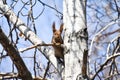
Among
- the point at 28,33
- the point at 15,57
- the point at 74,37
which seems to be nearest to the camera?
the point at 15,57

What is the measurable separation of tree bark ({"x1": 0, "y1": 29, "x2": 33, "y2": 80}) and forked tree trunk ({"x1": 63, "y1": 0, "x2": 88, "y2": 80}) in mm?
193

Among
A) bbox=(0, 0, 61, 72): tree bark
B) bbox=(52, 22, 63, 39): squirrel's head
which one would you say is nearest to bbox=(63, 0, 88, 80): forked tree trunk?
bbox=(52, 22, 63, 39): squirrel's head

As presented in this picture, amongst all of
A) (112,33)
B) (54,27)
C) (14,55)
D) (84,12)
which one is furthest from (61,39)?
(112,33)

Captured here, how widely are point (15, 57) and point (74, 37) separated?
305 mm

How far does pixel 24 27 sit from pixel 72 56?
46 centimetres

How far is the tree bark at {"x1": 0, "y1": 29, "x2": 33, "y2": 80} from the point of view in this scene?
1280 mm

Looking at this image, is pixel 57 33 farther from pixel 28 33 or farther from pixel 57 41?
pixel 28 33

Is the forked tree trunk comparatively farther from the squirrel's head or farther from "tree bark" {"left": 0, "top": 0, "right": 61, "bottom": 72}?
"tree bark" {"left": 0, "top": 0, "right": 61, "bottom": 72}

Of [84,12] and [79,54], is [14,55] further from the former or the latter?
[84,12]

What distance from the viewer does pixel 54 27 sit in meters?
1.53

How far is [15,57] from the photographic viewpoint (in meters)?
1.37

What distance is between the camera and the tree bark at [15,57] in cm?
128

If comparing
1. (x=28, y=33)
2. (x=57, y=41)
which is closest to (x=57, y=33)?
(x=57, y=41)

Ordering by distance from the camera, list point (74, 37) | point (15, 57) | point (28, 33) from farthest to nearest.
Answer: point (28, 33) → point (74, 37) → point (15, 57)
